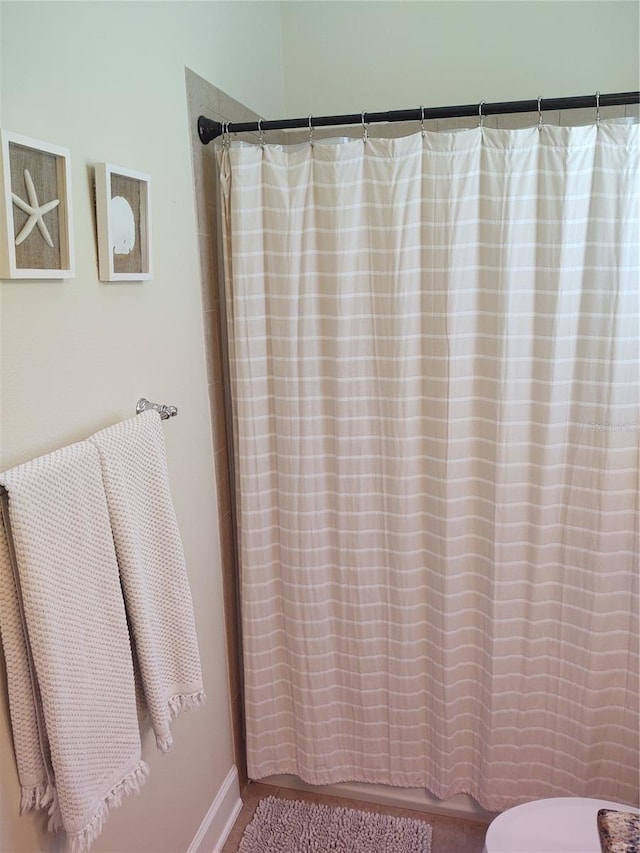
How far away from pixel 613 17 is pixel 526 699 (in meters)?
1.83

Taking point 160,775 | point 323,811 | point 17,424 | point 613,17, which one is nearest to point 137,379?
point 17,424

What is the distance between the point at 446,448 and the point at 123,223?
0.93 m

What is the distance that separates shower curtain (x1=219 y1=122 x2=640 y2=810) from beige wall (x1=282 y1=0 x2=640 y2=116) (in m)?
0.51

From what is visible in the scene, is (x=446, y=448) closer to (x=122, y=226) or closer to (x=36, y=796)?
(x=122, y=226)

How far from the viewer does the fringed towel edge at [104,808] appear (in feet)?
3.85

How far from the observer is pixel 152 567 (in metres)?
1.40

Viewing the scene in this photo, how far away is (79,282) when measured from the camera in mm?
1295

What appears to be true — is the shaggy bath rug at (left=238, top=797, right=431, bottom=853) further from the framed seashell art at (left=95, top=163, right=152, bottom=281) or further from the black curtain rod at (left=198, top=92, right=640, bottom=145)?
the black curtain rod at (left=198, top=92, right=640, bottom=145)

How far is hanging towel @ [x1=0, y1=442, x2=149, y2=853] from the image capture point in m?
1.08

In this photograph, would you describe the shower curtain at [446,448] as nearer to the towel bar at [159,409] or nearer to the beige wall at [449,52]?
the towel bar at [159,409]

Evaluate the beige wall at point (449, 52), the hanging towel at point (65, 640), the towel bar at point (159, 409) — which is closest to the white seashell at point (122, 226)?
the towel bar at point (159, 409)

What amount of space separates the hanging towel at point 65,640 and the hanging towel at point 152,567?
43 millimetres

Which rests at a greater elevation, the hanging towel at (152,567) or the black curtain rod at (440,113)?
the black curtain rod at (440,113)

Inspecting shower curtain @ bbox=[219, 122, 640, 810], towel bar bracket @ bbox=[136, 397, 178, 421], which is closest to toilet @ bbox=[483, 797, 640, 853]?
shower curtain @ bbox=[219, 122, 640, 810]
